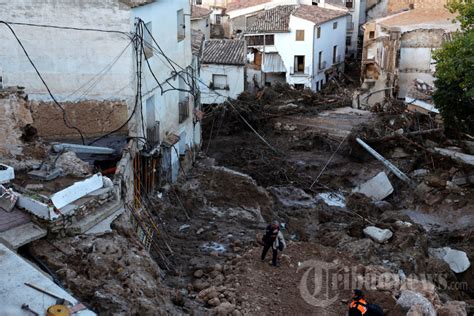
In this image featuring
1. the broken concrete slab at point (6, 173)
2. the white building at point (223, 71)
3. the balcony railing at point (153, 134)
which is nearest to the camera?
the broken concrete slab at point (6, 173)

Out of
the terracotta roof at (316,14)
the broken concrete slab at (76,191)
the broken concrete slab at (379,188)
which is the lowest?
the broken concrete slab at (379,188)

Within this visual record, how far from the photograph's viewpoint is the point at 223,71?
43.2 meters

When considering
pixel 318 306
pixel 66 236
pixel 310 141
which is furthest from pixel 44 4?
pixel 310 141

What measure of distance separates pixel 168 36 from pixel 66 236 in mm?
11896

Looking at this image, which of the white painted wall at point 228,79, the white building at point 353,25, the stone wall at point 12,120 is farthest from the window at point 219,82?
the stone wall at point 12,120

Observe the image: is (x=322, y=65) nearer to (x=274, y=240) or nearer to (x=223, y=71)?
(x=223, y=71)

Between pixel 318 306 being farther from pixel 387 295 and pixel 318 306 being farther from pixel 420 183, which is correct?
pixel 420 183

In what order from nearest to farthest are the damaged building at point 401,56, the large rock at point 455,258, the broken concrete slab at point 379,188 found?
the large rock at point 455,258 < the broken concrete slab at point 379,188 < the damaged building at point 401,56

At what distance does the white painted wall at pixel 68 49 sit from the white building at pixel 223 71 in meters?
22.9

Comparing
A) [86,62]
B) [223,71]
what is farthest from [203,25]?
[86,62]

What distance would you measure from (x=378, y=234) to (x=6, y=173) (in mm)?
11453

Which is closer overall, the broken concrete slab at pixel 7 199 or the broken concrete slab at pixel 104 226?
the broken concrete slab at pixel 7 199

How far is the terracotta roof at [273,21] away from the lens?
47781mm

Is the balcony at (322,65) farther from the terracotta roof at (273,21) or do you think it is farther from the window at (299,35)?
the terracotta roof at (273,21)
